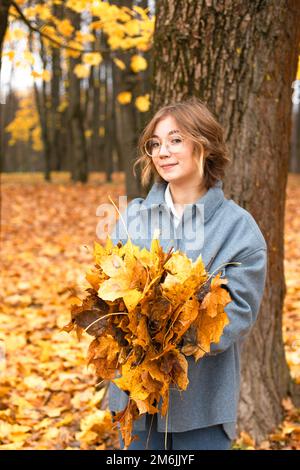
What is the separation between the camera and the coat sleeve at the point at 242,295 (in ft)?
6.90

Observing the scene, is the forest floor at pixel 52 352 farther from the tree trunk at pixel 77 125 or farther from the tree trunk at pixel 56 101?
the tree trunk at pixel 77 125

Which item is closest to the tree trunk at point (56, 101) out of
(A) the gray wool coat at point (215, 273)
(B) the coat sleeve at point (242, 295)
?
(A) the gray wool coat at point (215, 273)

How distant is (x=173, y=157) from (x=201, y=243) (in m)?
0.37

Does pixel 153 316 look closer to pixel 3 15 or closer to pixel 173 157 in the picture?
pixel 173 157

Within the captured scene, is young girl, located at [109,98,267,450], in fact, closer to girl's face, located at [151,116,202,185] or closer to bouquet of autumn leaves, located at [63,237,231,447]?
girl's face, located at [151,116,202,185]

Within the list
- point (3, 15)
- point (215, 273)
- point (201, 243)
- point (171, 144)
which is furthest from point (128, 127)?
point (215, 273)

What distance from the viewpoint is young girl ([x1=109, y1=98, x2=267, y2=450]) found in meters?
2.19

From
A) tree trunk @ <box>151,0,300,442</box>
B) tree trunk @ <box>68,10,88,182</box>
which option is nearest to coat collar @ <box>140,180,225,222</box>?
tree trunk @ <box>151,0,300,442</box>

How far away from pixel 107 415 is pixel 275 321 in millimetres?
1234

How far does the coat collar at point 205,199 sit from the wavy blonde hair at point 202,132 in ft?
0.21

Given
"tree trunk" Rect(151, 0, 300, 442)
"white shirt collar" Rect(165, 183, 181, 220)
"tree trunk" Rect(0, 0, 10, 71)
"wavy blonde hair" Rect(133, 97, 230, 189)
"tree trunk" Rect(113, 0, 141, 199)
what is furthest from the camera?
"tree trunk" Rect(113, 0, 141, 199)

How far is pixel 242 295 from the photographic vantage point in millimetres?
2141

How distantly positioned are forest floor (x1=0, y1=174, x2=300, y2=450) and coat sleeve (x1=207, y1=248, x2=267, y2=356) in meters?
0.56

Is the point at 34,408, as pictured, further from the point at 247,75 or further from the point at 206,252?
the point at 247,75
